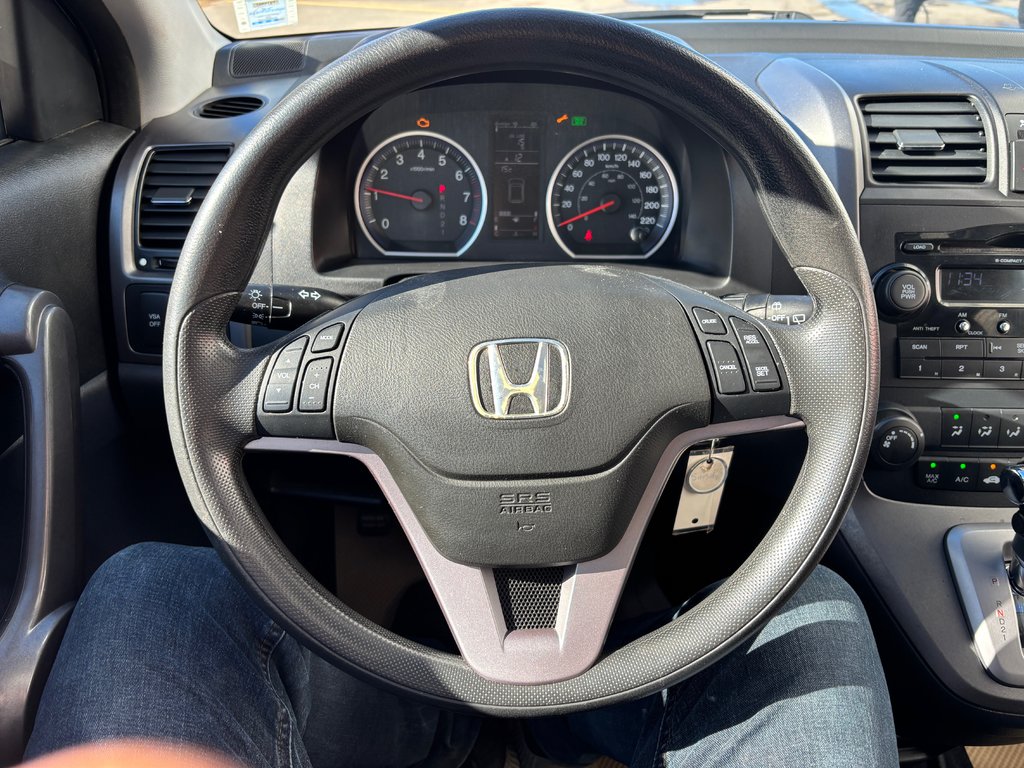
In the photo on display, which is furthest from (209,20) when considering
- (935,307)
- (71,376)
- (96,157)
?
(935,307)

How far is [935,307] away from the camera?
53.7 inches

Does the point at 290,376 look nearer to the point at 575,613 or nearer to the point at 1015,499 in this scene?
the point at 575,613

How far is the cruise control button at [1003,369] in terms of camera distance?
4.47 ft

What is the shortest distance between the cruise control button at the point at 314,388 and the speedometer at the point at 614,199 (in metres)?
0.73

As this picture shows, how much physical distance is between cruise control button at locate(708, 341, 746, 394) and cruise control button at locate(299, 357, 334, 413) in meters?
0.41

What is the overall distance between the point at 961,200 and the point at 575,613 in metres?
0.95

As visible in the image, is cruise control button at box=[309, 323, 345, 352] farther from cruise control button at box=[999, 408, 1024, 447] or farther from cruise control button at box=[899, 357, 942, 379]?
cruise control button at box=[999, 408, 1024, 447]

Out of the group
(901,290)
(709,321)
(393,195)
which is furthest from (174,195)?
(901,290)

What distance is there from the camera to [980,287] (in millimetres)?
1366

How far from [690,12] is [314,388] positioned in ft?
4.19

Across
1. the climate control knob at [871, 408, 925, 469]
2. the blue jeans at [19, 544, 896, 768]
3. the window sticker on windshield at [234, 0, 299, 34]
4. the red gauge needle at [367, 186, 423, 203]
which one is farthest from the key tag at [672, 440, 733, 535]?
the window sticker on windshield at [234, 0, 299, 34]

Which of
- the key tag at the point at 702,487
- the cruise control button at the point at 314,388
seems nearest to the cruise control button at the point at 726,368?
the key tag at the point at 702,487

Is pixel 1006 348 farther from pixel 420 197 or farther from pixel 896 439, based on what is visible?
pixel 420 197

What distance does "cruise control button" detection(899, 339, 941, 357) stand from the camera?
1373 mm
